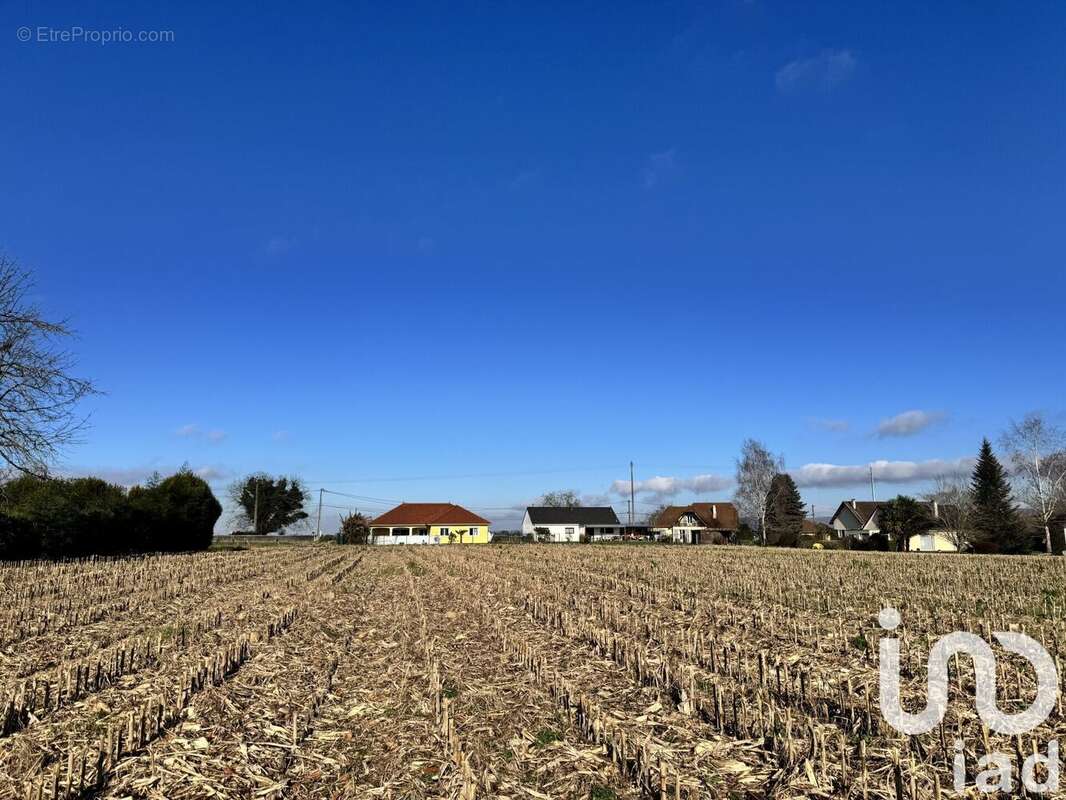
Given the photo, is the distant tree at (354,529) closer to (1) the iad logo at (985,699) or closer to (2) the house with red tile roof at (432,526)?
(2) the house with red tile roof at (432,526)

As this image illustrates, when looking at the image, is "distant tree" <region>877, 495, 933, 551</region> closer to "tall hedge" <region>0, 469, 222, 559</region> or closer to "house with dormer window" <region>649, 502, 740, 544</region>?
"house with dormer window" <region>649, 502, 740, 544</region>

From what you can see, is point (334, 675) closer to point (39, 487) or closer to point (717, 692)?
point (717, 692)

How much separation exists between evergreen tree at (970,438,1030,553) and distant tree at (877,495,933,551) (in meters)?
4.45

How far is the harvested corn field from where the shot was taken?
245 inches

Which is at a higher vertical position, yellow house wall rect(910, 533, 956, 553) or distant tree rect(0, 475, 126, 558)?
distant tree rect(0, 475, 126, 558)

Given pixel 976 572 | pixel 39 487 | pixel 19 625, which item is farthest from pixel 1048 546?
pixel 39 487

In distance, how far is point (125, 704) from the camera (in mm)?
8625

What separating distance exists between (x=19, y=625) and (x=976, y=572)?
31.4 m

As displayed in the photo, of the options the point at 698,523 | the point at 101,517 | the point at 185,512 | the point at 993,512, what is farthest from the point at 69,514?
the point at 698,523

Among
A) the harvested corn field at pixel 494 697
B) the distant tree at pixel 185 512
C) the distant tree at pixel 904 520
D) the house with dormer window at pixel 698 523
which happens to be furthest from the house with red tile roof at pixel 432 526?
the harvested corn field at pixel 494 697

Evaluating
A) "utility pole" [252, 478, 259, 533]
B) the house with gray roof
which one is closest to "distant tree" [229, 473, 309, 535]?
"utility pole" [252, 478, 259, 533]

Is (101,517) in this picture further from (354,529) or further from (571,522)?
(571,522)

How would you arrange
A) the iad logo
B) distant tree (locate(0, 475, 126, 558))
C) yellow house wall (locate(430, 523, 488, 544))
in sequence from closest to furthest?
the iad logo → distant tree (locate(0, 475, 126, 558)) → yellow house wall (locate(430, 523, 488, 544))

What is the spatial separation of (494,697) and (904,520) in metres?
64.7
